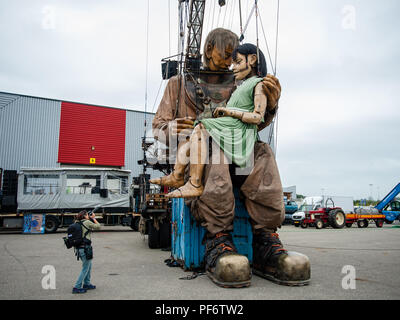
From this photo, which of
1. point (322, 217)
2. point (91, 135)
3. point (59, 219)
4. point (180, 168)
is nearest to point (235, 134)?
point (180, 168)

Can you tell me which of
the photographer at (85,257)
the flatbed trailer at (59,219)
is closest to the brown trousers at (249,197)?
the photographer at (85,257)

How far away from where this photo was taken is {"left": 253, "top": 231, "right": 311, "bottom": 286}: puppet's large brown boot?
3.17 metres

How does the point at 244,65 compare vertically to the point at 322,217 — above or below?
above

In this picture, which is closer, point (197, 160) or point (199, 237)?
point (197, 160)

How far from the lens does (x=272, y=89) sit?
3561mm

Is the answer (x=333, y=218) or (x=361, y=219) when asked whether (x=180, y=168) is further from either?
(x=361, y=219)

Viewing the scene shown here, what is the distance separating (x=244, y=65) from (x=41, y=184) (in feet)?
38.0

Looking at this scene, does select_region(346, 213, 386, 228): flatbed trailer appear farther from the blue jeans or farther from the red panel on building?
the blue jeans

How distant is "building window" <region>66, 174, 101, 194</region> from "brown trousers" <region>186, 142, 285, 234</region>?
1064cm

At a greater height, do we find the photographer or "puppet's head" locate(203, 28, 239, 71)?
"puppet's head" locate(203, 28, 239, 71)

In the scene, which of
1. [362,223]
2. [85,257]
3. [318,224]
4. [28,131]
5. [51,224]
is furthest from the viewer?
[28,131]

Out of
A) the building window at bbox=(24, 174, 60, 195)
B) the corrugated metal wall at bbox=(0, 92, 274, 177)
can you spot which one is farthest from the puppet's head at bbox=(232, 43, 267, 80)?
the corrugated metal wall at bbox=(0, 92, 274, 177)
